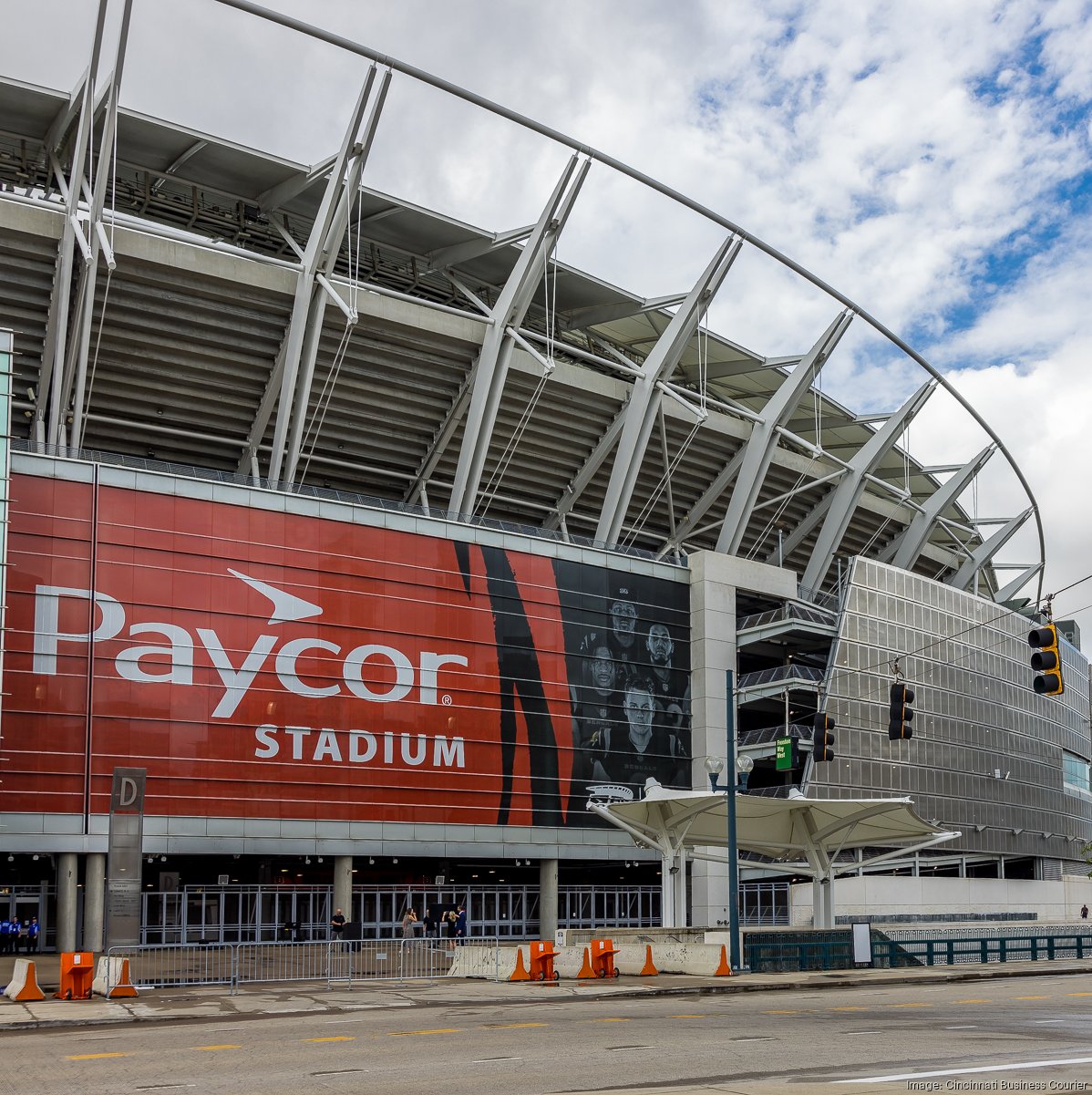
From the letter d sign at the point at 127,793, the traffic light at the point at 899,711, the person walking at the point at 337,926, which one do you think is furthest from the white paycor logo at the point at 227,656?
the traffic light at the point at 899,711

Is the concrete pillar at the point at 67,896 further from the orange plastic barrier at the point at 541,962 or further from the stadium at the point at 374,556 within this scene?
the orange plastic barrier at the point at 541,962

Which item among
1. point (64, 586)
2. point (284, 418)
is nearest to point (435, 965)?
point (64, 586)

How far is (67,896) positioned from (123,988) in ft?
60.9

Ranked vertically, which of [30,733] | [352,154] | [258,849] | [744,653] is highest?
[352,154]

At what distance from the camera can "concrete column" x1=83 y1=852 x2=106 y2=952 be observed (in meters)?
42.1

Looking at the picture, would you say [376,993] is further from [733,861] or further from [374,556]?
[374,556]

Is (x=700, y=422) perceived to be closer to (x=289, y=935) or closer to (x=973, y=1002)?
(x=289, y=935)

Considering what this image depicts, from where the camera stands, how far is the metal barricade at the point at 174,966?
28969mm

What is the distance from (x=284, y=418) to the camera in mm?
48906

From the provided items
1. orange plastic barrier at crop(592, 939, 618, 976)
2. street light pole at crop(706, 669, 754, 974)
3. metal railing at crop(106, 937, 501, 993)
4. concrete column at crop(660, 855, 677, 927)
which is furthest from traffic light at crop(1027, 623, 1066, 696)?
concrete column at crop(660, 855, 677, 927)

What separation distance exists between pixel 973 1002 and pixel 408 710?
2905cm

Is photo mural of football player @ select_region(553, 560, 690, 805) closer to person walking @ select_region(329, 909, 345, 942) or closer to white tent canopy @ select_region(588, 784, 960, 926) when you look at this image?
person walking @ select_region(329, 909, 345, 942)

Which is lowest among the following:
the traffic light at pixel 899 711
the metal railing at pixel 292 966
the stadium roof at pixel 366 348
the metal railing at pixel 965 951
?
the metal railing at pixel 965 951

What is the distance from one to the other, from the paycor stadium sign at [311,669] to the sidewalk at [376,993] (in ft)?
33.5
